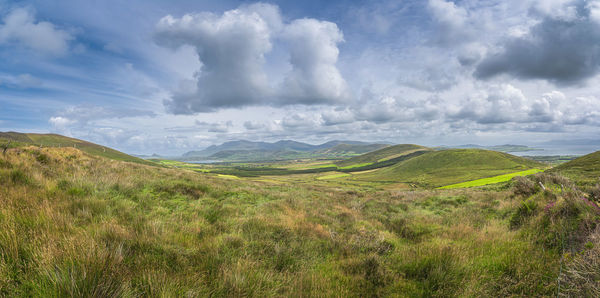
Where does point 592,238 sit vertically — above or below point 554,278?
above

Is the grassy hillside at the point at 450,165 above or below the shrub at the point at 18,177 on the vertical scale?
below

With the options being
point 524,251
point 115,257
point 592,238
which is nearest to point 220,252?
point 115,257

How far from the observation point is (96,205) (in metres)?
5.54

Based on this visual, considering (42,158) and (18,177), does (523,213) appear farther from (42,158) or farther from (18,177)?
(42,158)

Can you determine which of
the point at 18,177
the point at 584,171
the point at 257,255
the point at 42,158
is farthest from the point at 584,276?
the point at 584,171

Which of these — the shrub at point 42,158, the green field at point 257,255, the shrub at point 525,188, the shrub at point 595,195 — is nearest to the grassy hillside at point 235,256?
the green field at point 257,255

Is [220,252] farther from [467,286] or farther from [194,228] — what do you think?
[467,286]

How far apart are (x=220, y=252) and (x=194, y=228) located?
1515 mm

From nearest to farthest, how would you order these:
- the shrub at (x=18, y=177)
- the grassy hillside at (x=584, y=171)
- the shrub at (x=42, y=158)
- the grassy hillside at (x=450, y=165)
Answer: the shrub at (x=18, y=177) → the shrub at (x=42, y=158) → the grassy hillside at (x=584, y=171) → the grassy hillside at (x=450, y=165)

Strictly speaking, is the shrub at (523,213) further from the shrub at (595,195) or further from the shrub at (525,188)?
the shrub at (525,188)

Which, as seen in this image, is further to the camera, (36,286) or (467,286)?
(467,286)

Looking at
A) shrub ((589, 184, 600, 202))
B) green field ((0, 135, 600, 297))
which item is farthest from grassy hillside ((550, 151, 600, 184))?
green field ((0, 135, 600, 297))

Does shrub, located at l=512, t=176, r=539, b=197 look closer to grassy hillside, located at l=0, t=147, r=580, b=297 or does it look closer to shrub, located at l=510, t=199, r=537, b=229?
shrub, located at l=510, t=199, r=537, b=229

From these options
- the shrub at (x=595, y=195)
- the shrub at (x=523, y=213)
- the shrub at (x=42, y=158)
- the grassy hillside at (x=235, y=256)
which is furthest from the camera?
the shrub at (x=42, y=158)
